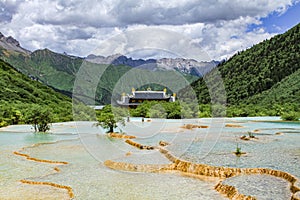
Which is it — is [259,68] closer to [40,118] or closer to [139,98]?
[139,98]

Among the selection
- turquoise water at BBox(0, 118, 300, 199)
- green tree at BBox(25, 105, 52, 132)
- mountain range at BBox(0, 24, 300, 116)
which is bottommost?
turquoise water at BBox(0, 118, 300, 199)

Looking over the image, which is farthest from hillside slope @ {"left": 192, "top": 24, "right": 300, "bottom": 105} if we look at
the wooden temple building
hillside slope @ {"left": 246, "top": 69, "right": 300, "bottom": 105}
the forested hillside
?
the wooden temple building

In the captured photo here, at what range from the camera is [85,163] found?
14.9 metres

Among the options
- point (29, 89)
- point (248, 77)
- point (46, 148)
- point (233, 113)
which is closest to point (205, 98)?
point (248, 77)

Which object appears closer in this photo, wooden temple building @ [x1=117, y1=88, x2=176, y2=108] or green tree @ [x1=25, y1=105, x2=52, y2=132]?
green tree @ [x1=25, y1=105, x2=52, y2=132]

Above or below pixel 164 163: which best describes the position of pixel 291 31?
above

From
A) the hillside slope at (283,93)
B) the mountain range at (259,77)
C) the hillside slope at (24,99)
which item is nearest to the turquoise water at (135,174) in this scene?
the hillside slope at (24,99)

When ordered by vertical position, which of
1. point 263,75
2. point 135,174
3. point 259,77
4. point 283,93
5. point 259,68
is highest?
point 259,68

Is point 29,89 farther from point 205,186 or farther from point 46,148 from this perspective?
point 205,186

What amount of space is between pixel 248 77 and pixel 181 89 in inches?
804

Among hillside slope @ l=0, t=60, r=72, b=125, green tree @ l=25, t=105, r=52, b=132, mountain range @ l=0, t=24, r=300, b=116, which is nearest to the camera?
green tree @ l=25, t=105, r=52, b=132

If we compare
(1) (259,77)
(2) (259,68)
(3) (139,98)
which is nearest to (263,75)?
(1) (259,77)

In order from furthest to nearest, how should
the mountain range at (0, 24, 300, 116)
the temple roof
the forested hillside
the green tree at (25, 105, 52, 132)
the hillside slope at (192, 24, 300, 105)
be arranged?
the hillside slope at (192, 24, 300, 105), the forested hillside, the mountain range at (0, 24, 300, 116), the temple roof, the green tree at (25, 105, 52, 132)

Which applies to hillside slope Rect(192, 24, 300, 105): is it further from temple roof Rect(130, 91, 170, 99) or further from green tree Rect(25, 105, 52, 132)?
green tree Rect(25, 105, 52, 132)
